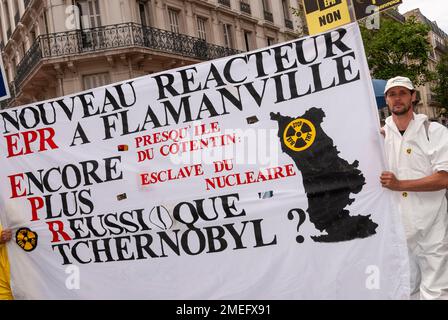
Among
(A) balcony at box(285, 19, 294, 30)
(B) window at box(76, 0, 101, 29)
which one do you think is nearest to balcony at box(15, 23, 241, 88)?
(B) window at box(76, 0, 101, 29)

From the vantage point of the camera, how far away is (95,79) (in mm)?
20016

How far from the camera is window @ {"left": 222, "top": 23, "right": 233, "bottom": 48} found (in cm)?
2529

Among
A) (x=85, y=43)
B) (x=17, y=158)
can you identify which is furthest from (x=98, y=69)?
(x=17, y=158)

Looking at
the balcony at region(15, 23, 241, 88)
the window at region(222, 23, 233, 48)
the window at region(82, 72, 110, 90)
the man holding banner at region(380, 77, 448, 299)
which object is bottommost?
the man holding banner at region(380, 77, 448, 299)

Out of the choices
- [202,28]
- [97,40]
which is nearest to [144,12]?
[97,40]

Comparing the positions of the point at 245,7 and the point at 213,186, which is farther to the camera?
the point at 245,7

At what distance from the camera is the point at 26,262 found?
3908mm

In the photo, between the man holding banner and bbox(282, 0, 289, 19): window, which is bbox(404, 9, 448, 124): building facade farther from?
the man holding banner

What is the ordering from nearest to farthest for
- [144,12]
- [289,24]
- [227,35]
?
1. [144,12]
2. [227,35]
3. [289,24]

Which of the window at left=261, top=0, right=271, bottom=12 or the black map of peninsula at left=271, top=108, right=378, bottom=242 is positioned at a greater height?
the window at left=261, top=0, right=271, bottom=12

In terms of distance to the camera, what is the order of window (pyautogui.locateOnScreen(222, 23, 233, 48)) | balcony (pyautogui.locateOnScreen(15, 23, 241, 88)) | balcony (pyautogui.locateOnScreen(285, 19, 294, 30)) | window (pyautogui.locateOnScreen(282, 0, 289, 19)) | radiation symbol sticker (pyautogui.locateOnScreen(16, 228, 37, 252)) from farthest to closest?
1. window (pyautogui.locateOnScreen(282, 0, 289, 19))
2. balcony (pyautogui.locateOnScreen(285, 19, 294, 30))
3. window (pyautogui.locateOnScreen(222, 23, 233, 48))
4. balcony (pyautogui.locateOnScreen(15, 23, 241, 88))
5. radiation symbol sticker (pyautogui.locateOnScreen(16, 228, 37, 252))

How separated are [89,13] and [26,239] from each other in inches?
700

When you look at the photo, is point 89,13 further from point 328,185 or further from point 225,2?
point 328,185
